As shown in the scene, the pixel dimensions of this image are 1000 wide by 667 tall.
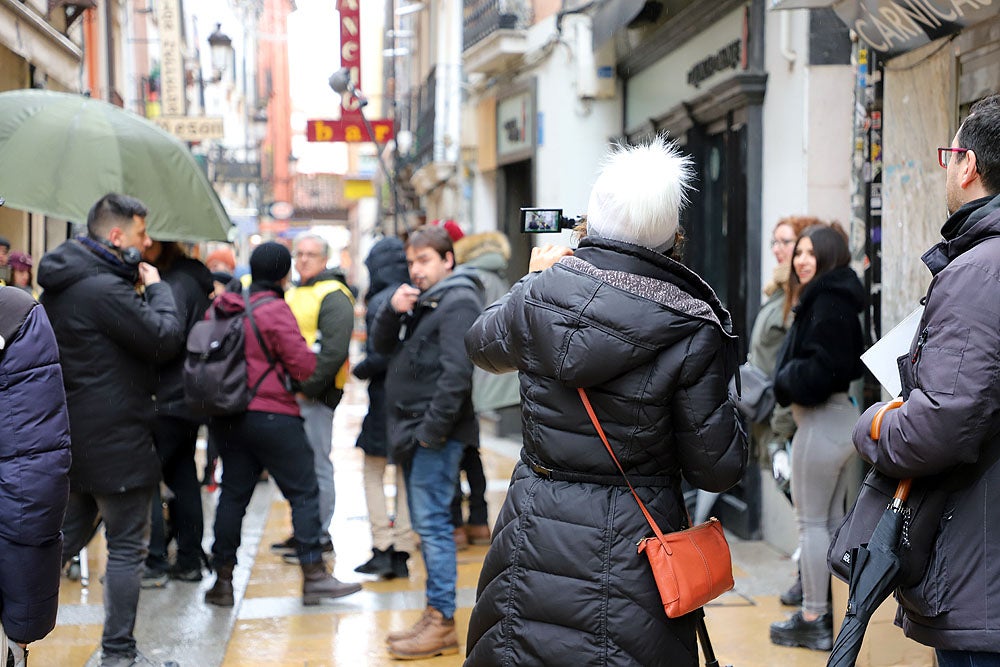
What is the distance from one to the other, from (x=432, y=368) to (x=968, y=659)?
339cm

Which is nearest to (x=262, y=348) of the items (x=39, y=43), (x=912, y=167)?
(x=912, y=167)

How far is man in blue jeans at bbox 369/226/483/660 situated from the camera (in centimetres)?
548

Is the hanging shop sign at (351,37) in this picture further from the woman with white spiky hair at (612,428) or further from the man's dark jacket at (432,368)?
the woman with white spiky hair at (612,428)

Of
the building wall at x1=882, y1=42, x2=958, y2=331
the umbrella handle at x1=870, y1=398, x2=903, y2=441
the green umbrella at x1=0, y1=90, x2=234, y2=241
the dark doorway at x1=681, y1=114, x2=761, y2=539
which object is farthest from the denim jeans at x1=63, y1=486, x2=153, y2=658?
the building wall at x1=882, y1=42, x2=958, y2=331

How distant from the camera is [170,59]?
2062 cm

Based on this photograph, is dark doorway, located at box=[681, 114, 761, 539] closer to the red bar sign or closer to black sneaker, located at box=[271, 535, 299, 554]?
black sneaker, located at box=[271, 535, 299, 554]

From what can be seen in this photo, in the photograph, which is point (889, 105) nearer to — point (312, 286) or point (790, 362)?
point (790, 362)

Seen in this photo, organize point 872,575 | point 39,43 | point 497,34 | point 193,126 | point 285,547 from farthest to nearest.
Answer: point 193,126, point 497,34, point 39,43, point 285,547, point 872,575

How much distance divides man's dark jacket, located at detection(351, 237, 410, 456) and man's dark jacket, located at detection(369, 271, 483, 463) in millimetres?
1127

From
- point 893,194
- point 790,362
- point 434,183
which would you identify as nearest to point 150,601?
point 790,362

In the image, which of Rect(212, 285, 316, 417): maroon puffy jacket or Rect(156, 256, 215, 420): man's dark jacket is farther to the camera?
Rect(156, 256, 215, 420): man's dark jacket

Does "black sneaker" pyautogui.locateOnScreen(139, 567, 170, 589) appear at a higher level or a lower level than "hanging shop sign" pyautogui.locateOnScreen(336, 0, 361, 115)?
lower

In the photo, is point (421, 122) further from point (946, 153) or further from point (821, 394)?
point (946, 153)

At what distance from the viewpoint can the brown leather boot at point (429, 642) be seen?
546cm
